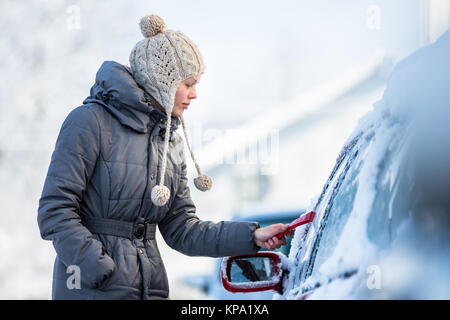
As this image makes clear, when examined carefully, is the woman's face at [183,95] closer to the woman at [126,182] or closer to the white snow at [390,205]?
the woman at [126,182]

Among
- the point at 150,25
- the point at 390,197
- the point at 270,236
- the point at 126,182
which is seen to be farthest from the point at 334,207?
the point at 150,25

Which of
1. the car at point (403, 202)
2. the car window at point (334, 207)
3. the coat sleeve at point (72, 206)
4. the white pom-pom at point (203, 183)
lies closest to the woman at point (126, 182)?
the coat sleeve at point (72, 206)

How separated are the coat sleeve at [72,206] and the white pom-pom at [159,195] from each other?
185mm

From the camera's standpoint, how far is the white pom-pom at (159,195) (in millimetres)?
1811

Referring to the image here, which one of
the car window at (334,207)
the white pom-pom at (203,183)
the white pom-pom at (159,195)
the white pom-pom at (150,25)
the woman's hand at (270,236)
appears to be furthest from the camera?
the white pom-pom at (203,183)

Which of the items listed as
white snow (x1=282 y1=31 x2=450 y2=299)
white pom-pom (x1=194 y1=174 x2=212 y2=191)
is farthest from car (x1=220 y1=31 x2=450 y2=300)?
white pom-pom (x1=194 y1=174 x2=212 y2=191)

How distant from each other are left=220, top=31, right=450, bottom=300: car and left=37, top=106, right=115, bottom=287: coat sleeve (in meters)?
0.66

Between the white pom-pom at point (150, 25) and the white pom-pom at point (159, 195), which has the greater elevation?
the white pom-pom at point (150, 25)

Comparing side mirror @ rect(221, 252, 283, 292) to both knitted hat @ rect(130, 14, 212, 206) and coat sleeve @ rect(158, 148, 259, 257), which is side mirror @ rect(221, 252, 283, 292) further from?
knitted hat @ rect(130, 14, 212, 206)

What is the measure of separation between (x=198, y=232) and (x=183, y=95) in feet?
1.45

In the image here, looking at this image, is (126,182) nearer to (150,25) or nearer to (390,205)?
(150,25)

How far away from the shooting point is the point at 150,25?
2.03 m

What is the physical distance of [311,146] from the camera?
1060cm

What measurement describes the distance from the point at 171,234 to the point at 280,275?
1.59ft
